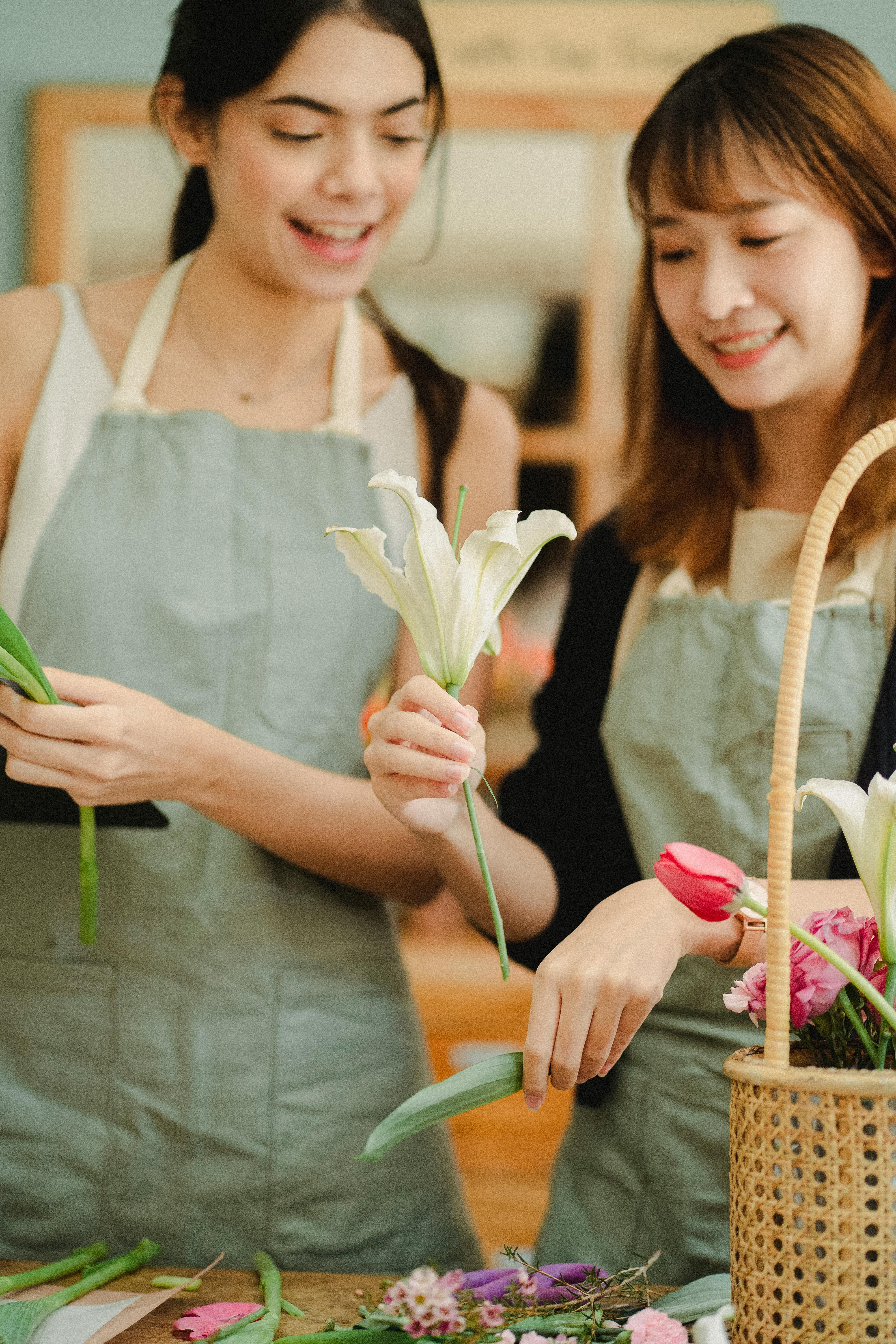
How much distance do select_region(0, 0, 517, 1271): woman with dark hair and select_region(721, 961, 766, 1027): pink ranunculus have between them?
1.63 feet

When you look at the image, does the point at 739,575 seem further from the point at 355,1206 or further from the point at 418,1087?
the point at 355,1206

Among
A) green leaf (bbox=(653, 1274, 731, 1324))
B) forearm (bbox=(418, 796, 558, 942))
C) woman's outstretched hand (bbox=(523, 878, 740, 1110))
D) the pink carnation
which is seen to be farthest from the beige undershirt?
the pink carnation

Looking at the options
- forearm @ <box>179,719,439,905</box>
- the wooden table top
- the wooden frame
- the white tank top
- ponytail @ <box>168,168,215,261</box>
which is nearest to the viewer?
the wooden table top

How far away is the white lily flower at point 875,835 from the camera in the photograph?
0.69m

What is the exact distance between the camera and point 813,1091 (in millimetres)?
653

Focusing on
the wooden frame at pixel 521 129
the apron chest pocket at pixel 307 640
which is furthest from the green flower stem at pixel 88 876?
the wooden frame at pixel 521 129

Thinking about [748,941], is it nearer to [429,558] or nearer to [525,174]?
[429,558]

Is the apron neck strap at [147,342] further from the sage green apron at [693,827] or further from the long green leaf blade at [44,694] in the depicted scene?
the sage green apron at [693,827]

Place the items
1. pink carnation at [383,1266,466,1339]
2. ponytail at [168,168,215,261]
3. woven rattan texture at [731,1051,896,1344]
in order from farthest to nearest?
ponytail at [168,168,215,261] < pink carnation at [383,1266,466,1339] < woven rattan texture at [731,1051,896,1344]

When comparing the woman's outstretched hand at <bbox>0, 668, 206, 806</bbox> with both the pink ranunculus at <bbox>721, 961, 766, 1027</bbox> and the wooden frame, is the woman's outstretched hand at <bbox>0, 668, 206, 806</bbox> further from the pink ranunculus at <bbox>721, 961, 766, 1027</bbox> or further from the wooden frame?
the wooden frame

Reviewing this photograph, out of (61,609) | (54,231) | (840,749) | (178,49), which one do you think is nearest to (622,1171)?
(840,749)

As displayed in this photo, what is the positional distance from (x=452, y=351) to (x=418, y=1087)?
78.8 inches

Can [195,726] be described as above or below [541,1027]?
above

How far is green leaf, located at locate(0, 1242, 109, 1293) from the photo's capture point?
0.92 m
